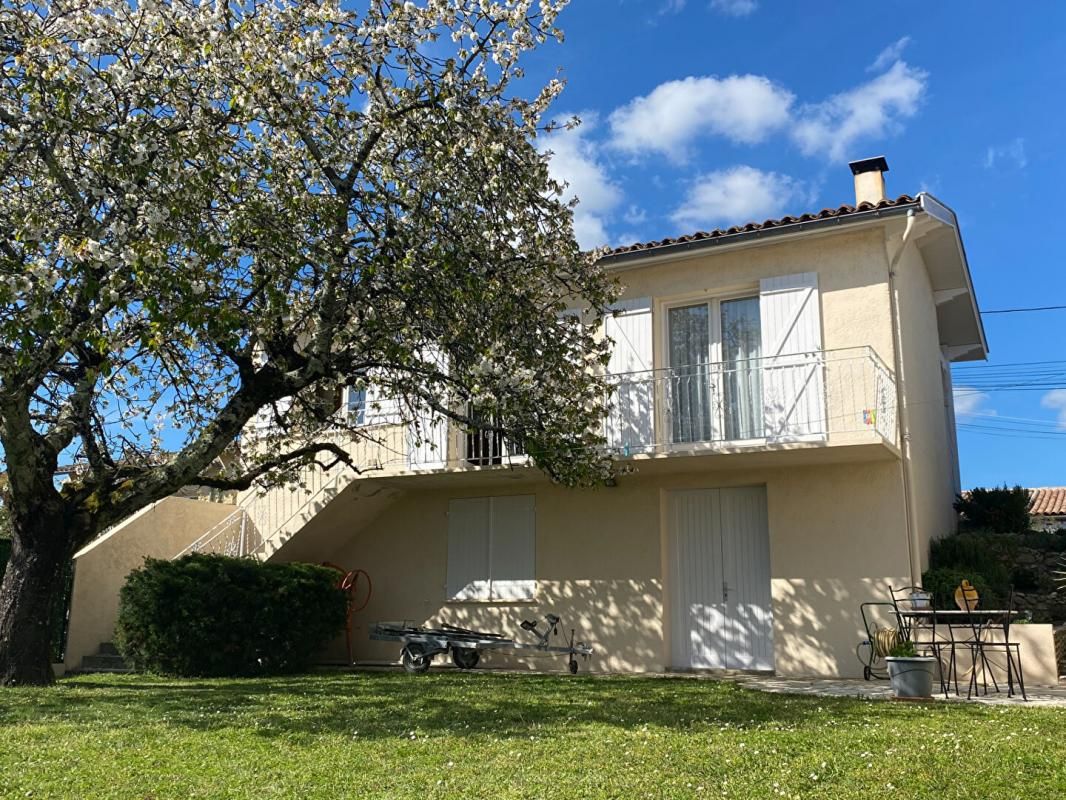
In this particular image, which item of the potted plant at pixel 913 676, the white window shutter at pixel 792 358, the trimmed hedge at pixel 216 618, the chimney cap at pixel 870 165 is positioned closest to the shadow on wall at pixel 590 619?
the trimmed hedge at pixel 216 618

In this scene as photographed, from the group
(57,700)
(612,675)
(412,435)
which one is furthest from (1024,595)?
(57,700)

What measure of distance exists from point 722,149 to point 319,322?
21.1 ft

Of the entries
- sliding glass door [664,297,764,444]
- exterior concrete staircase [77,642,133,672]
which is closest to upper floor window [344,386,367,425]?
exterior concrete staircase [77,642,133,672]

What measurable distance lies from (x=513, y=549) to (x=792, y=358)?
495cm

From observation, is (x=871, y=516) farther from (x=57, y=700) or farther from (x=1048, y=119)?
(x=57, y=700)

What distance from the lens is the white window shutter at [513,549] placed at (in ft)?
45.4

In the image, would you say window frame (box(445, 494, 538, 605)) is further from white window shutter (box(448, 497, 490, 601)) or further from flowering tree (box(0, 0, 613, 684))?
flowering tree (box(0, 0, 613, 684))

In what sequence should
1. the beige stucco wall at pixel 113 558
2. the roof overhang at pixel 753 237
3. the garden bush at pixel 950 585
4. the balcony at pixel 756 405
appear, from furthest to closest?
the beige stucco wall at pixel 113 558 → the roof overhang at pixel 753 237 → the balcony at pixel 756 405 → the garden bush at pixel 950 585

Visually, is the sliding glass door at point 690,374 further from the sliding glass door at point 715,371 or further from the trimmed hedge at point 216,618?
the trimmed hedge at point 216,618

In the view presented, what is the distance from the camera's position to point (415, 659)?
1255cm

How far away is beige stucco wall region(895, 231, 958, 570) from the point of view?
40.6 feet

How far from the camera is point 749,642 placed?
12.3m

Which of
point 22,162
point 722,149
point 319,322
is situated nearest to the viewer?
point 22,162

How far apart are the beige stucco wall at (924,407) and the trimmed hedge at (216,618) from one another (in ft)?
26.7
